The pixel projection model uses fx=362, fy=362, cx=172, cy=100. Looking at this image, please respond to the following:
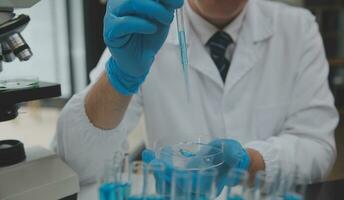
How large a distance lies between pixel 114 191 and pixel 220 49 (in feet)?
2.55

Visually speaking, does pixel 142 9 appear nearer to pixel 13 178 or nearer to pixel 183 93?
pixel 13 178

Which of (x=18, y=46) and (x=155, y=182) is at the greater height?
(x=18, y=46)

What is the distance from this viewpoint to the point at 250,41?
1.23 metres

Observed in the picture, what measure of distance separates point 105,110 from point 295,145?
0.54m

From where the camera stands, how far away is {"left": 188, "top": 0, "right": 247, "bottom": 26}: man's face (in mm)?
1027

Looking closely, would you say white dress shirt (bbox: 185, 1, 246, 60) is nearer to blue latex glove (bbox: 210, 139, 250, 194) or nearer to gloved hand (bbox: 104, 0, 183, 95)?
gloved hand (bbox: 104, 0, 183, 95)

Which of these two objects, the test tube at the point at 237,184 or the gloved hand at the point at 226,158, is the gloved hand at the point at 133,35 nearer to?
the gloved hand at the point at 226,158

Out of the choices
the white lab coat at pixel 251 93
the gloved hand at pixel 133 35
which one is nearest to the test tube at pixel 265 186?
the gloved hand at pixel 133 35

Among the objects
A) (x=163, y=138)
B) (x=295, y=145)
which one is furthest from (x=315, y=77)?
(x=163, y=138)

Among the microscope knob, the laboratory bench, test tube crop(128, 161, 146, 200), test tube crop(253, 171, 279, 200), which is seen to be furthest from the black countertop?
the microscope knob

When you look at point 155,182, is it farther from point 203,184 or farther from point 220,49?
point 220,49

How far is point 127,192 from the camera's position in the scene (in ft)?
1.82

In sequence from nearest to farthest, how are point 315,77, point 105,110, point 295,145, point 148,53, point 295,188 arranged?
point 295,188
point 148,53
point 105,110
point 295,145
point 315,77

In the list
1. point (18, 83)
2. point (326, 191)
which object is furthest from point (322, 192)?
point (18, 83)
